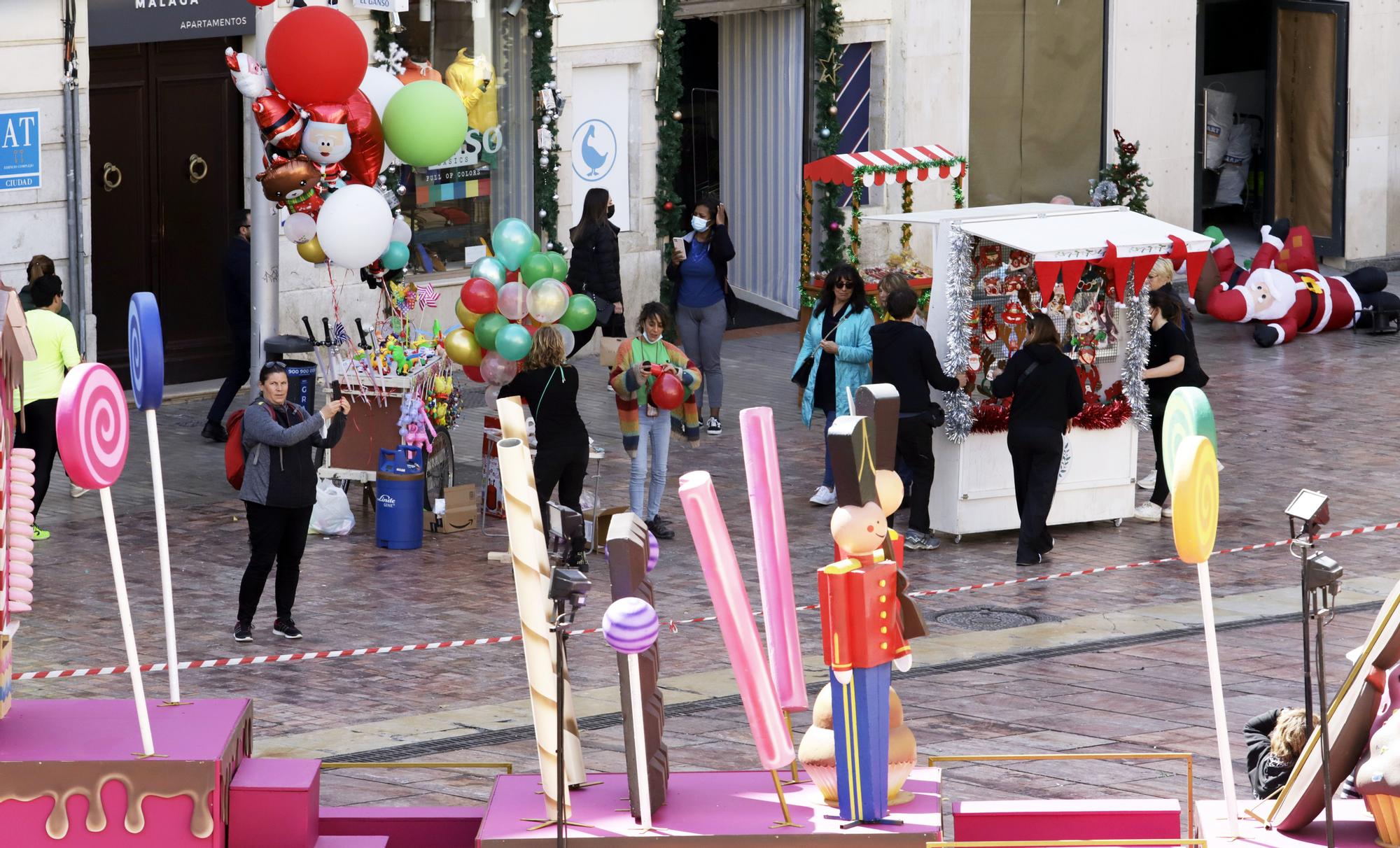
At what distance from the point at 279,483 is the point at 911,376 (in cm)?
434

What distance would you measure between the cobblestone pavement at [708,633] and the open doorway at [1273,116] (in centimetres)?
1016

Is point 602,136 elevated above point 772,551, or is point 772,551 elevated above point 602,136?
point 602,136

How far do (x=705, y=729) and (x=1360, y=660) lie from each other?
4.00 m

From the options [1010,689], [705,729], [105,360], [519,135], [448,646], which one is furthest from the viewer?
[519,135]

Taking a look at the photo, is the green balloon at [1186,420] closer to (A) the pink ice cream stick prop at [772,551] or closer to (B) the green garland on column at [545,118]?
(A) the pink ice cream stick prop at [772,551]

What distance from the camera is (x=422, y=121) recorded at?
13.7 m

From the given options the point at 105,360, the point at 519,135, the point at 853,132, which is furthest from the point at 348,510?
the point at 853,132

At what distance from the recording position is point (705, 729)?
10.0m

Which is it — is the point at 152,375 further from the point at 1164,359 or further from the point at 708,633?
the point at 1164,359

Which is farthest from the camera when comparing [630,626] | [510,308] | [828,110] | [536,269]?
[828,110]

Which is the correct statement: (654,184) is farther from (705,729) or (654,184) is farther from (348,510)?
(705,729)

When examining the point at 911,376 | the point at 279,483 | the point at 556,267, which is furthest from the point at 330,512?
the point at 911,376

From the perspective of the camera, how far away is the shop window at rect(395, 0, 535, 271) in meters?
19.5

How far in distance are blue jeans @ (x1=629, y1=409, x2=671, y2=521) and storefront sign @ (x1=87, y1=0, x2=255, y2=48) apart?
6.20 meters
